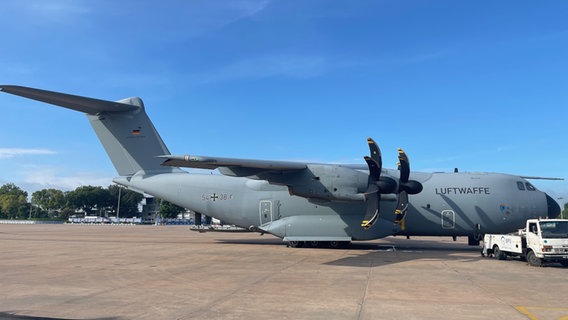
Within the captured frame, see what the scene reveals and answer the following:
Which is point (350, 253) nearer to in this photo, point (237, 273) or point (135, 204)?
point (237, 273)

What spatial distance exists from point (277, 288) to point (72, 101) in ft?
42.8

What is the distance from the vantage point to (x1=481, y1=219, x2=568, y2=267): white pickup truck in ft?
40.7

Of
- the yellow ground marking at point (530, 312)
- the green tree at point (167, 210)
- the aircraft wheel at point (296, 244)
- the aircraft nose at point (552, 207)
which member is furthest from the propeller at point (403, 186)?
the green tree at point (167, 210)

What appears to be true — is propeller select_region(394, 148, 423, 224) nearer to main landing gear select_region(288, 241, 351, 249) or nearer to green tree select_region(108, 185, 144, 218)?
main landing gear select_region(288, 241, 351, 249)

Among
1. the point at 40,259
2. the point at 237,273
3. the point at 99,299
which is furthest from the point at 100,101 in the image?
the point at 99,299

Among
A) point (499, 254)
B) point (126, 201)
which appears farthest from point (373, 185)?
point (126, 201)

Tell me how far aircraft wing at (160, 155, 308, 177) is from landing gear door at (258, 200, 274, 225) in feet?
11.2

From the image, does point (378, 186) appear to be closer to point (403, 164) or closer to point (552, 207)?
point (403, 164)

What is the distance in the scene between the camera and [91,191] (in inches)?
4663

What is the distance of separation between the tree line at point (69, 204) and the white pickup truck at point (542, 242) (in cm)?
11651

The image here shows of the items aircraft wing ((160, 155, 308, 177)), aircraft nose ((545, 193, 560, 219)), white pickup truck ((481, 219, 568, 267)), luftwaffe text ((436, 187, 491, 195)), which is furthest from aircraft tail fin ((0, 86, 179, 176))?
aircraft nose ((545, 193, 560, 219))

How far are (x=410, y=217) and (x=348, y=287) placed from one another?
10.1m

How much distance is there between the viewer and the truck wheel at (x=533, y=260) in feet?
42.7

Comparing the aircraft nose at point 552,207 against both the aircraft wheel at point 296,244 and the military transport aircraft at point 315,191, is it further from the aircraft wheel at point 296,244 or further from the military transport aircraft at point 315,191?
the aircraft wheel at point 296,244
